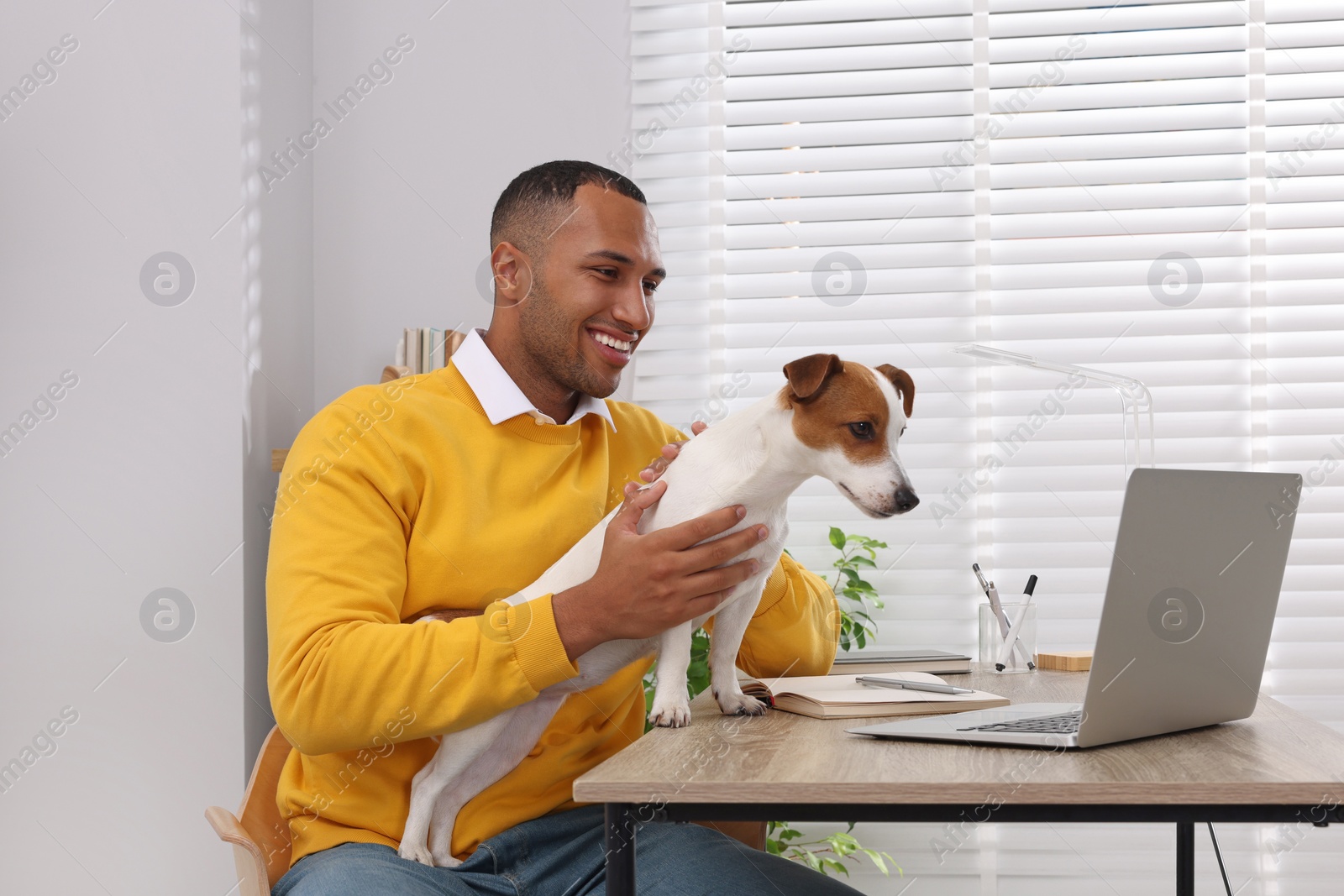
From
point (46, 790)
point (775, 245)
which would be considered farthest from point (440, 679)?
point (775, 245)

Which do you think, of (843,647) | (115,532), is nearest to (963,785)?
(843,647)

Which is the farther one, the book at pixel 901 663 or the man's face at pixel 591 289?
the book at pixel 901 663

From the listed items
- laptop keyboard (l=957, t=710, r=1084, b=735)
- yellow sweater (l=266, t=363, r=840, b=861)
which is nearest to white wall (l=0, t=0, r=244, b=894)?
yellow sweater (l=266, t=363, r=840, b=861)

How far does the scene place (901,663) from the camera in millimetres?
1796

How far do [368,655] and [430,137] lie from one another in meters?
1.86

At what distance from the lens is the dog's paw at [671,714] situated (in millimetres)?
1207

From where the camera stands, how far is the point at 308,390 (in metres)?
2.59

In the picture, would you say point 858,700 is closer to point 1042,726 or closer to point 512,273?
point 1042,726

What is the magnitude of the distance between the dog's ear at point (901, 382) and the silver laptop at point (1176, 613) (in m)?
0.46

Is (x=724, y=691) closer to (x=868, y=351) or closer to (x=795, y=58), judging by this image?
(x=868, y=351)

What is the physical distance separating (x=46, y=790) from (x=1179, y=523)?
7.82ft

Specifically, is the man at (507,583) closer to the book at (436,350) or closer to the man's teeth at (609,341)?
the man's teeth at (609,341)

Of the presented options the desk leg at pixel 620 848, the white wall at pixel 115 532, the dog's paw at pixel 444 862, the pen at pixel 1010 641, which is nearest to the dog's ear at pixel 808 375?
the desk leg at pixel 620 848

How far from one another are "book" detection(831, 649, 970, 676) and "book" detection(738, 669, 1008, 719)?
0.27 meters
